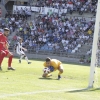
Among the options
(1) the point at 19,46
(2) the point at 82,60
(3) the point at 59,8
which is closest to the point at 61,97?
(1) the point at 19,46

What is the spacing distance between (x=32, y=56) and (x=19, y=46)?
10.6 m

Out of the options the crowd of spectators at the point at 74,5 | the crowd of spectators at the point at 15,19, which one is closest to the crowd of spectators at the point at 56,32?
the crowd of spectators at the point at 15,19

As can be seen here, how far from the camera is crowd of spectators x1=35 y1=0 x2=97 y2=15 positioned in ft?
136

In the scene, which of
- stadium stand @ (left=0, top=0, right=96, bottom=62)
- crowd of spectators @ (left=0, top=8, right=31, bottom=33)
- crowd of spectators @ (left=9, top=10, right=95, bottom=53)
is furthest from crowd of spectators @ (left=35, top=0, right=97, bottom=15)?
crowd of spectators @ (left=0, top=8, right=31, bottom=33)

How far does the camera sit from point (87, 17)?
40.9 meters

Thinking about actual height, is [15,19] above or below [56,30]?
above

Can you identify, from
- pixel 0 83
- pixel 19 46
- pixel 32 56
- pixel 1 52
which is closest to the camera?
pixel 0 83

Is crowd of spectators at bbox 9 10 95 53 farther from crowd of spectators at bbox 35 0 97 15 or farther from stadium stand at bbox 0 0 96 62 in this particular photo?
crowd of spectators at bbox 35 0 97 15

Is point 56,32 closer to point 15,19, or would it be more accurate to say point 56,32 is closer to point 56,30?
point 56,30

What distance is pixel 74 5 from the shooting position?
141 ft

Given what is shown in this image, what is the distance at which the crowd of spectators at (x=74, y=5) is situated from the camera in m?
41.5

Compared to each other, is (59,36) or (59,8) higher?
(59,8)

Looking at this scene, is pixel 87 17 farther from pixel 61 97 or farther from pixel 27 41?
pixel 61 97

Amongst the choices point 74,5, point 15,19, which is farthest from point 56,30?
point 15,19
